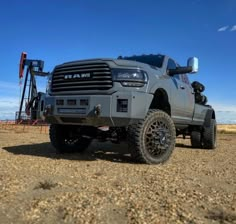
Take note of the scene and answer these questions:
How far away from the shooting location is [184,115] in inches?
367

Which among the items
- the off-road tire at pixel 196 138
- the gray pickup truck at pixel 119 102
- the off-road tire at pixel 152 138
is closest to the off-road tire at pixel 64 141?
the gray pickup truck at pixel 119 102

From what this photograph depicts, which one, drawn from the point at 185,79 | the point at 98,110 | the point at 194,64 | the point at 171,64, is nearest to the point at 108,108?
the point at 98,110

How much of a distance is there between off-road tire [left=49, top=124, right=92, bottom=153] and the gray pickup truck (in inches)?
0.9

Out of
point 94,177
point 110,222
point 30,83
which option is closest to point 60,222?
point 110,222

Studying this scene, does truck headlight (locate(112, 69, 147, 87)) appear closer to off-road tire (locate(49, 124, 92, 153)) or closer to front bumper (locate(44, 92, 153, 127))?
front bumper (locate(44, 92, 153, 127))

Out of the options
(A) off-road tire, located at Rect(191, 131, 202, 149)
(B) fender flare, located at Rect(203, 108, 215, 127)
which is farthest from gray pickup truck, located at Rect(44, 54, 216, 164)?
(A) off-road tire, located at Rect(191, 131, 202, 149)

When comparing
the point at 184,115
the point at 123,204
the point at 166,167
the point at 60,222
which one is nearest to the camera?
the point at 60,222

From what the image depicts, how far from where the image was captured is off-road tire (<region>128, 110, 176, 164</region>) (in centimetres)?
680

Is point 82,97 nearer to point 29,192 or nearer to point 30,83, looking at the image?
point 29,192

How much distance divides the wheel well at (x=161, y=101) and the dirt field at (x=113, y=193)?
156cm

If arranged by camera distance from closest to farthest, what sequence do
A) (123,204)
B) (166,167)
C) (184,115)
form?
(123,204) → (166,167) → (184,115)

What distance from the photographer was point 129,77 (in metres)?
6.77

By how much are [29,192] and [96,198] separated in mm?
862

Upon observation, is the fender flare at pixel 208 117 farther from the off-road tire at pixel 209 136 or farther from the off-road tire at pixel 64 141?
the off-road tire at pixel 64 141
